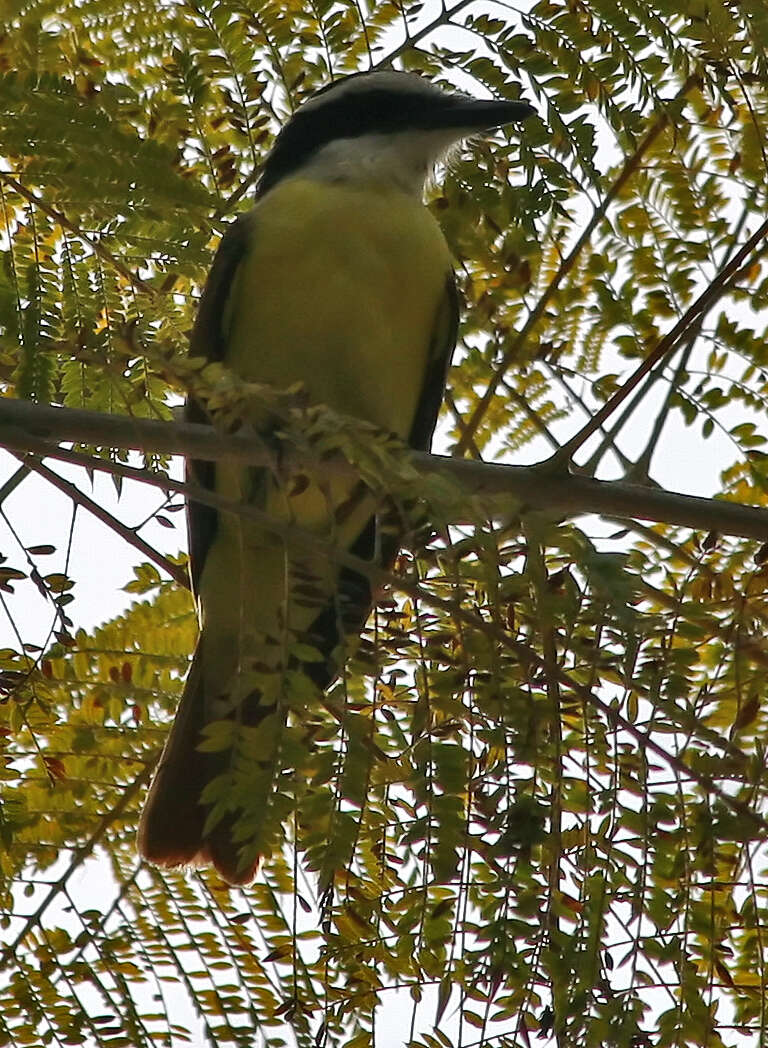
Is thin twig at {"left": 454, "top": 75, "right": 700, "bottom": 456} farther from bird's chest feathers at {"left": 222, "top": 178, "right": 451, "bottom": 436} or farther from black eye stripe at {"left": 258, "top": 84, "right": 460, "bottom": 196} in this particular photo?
black eye stripe at {"left": 258, "top": 84, "right": 460, "bottom": 196}

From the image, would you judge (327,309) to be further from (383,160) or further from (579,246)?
(579,246)

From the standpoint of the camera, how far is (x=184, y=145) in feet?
10.9

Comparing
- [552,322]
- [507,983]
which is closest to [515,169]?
[552,322]

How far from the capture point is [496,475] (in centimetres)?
278


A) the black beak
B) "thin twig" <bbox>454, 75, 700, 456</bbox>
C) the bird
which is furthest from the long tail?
the black beak

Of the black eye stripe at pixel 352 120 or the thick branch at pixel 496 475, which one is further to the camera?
the black eye stripe at pixel 352 120

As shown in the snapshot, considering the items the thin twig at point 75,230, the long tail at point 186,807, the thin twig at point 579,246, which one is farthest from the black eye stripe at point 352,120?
the long tail at point 186,807

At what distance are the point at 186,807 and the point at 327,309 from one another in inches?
49.4

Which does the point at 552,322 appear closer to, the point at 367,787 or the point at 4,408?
the point at 4,408

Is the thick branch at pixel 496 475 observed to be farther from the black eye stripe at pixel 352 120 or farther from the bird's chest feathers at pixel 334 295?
the black eye stripe at pixel 352 120

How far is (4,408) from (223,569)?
1356 mm

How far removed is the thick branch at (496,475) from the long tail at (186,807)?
515mm

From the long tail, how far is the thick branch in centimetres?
52

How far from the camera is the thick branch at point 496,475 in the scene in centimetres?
257
